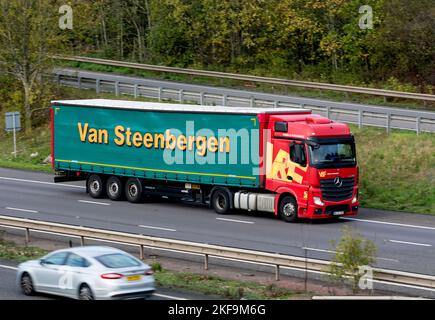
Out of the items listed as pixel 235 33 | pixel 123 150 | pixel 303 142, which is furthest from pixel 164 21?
Answer: pixel 303 142

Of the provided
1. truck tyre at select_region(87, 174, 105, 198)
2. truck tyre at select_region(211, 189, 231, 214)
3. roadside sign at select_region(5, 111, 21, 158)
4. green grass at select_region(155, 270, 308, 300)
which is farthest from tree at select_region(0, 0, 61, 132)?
green grass at select_region(155, 270, 308, 300)

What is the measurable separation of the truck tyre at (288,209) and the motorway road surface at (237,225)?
29 cm

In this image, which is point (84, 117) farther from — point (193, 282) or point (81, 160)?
point (193, 282)

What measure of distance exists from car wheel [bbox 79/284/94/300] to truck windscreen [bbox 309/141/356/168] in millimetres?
13157

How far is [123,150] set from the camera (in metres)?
36.1

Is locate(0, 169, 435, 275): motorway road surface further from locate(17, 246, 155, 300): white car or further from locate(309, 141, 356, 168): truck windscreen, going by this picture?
locate(17, 246, 155, 300): white car

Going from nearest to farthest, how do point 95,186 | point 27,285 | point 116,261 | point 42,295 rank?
point 116,261
point 27,285
point 42,295
point 95,186

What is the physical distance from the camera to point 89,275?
19375mm

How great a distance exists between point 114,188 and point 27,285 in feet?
51.6

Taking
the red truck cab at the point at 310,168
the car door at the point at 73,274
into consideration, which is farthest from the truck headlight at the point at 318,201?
the car door at the point at 73,274

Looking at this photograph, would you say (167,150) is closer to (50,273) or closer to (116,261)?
(50,273)

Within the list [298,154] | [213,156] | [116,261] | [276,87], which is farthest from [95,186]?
[276,87]

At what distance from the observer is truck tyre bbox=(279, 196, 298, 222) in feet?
103

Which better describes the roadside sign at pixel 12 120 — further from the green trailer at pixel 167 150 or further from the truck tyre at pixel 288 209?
the truck tyre at pixel 288 209
